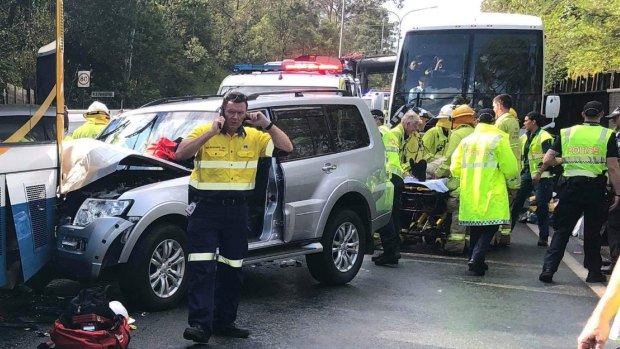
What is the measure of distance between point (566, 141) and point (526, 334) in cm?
259

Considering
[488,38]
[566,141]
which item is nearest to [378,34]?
[488,38]

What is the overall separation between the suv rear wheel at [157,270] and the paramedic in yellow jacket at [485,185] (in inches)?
136

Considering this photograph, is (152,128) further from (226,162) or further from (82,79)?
(82,79)

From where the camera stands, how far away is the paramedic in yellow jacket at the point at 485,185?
301 inches

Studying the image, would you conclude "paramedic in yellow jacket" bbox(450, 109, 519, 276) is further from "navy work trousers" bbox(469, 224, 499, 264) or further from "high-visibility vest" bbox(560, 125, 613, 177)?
"high-visibility vest" bbox(560, 125, 613, 177)

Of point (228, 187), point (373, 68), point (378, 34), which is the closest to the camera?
point (228, 187)

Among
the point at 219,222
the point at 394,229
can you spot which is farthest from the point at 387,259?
the point at 219,222

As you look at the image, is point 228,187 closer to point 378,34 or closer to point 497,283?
point 497,283

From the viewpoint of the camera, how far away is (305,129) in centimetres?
688

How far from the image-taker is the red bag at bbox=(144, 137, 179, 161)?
20.3 feet

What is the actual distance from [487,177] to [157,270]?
3923mm

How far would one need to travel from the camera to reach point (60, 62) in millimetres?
5332

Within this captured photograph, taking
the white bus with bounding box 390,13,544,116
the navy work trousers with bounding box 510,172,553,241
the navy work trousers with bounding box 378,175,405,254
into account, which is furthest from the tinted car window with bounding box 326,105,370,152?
the white bus with bounding box 390,13,544,116

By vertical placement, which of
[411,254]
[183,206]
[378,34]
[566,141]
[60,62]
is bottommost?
[411,254]
